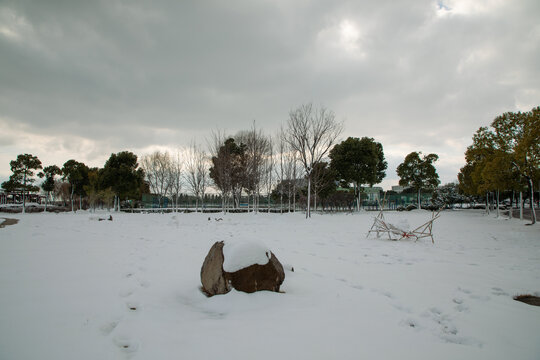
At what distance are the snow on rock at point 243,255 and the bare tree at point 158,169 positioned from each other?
3604 centimetres

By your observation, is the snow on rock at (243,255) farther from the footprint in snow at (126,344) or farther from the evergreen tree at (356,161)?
the evergreen tree at (356,161)

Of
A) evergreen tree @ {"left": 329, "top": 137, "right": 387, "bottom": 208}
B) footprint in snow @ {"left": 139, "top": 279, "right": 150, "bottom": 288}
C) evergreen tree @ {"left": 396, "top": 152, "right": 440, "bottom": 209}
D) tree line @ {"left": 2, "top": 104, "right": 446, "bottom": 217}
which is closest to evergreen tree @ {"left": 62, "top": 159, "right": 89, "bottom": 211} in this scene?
tree line @ {"left": 2, "top": 104, "right": 446, "bottom": 217}

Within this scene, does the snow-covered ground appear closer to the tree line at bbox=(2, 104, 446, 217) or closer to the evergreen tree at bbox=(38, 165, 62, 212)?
the tree line at bbox=(2, 104, 446, 217)

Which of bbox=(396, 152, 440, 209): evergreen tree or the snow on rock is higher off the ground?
bbox=(396, 152, 440, 209): evergreen tree

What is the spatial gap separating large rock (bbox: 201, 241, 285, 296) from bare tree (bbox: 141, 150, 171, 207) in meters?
35.8

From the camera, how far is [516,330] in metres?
2.39

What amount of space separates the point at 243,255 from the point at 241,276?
0.23 meters

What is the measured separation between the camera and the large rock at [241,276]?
2.98m

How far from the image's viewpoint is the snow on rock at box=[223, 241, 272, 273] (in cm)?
298

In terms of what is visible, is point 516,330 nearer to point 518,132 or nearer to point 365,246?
point 365,246

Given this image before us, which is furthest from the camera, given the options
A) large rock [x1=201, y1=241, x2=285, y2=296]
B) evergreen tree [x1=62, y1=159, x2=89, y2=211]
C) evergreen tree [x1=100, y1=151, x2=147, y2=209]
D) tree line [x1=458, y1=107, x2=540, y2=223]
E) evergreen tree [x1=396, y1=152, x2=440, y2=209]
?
evergreen tree [x1=396, y1=152, x2=440, y2=209]

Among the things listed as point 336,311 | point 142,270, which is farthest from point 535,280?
point 142,270

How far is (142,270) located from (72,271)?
93 centimetres

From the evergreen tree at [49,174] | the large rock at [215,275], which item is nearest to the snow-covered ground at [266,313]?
the large rock at [215,275]
